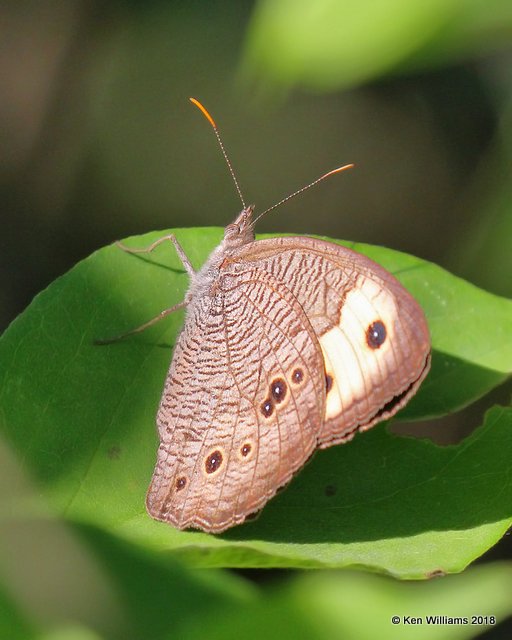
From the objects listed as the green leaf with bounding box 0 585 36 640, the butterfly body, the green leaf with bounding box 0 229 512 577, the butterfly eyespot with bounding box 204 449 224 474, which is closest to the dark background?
the green leaf with bounding box 0 229 512 577

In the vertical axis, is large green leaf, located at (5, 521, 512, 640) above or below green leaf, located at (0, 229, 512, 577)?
above

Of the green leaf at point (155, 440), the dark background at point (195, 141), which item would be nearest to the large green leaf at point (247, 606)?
the green leaf at point (155, 440)

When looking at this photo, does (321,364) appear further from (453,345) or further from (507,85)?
(507,85)

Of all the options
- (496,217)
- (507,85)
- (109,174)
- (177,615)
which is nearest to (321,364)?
(496,217)

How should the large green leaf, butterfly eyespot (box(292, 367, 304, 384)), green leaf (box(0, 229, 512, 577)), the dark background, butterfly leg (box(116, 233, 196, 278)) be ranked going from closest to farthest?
the large green leaf < green leaf (box(0, 229, 512, 577)) < butterfly eyespot (box(292, 367, 304, 384)) < butterfly leg (box(116, 233, 196, 278)) < the dark background

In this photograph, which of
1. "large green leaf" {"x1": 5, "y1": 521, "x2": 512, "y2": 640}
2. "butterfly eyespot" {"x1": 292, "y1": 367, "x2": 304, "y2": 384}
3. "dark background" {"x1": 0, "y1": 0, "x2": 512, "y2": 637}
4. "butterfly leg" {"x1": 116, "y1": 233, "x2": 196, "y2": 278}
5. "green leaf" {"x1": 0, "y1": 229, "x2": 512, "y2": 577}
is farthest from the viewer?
"dark background" {"x1": 0, "y1": 0, "x2": 512, "y2": 637}

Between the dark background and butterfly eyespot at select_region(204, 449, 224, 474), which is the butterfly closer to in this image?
butterfly eyespot at select_region(204, 449, 224, 474)

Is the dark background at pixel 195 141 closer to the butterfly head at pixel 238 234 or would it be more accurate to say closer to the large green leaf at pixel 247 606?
the butterfly head at pixel 238 234
